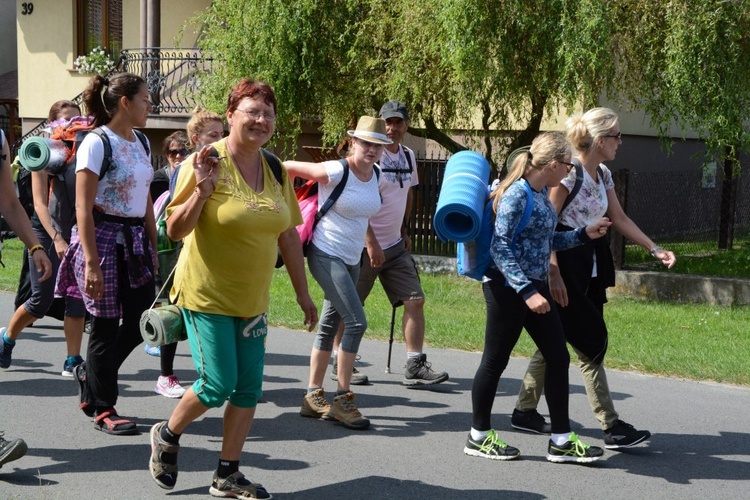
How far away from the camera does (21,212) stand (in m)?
5.04

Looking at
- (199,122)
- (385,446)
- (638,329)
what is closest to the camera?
(385,446)

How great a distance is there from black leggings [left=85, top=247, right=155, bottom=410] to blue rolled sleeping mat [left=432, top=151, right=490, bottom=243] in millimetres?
1765

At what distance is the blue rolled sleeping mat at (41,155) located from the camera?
5.95m

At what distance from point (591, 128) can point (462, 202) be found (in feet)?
3.22

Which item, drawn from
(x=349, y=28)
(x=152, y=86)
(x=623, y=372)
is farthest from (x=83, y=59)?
(x=623, y=372)

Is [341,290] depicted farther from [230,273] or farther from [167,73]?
[167,73]

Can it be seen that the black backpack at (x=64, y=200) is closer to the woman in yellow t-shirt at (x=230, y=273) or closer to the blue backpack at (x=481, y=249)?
the woman in yellow t-shirt at (x=230, y=273)

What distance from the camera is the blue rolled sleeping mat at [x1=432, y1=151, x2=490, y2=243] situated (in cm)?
500

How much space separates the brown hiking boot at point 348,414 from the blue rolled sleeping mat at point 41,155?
2.28 meters

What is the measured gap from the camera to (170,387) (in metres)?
6.62

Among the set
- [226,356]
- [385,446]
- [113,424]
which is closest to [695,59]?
[385,446]

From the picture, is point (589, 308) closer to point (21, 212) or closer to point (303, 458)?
point (303, 458)

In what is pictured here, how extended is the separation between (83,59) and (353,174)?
60.0ft

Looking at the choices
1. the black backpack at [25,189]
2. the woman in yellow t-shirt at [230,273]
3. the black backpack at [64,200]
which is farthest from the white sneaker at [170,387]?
the woman in yellow t-shirt at [230,273]
